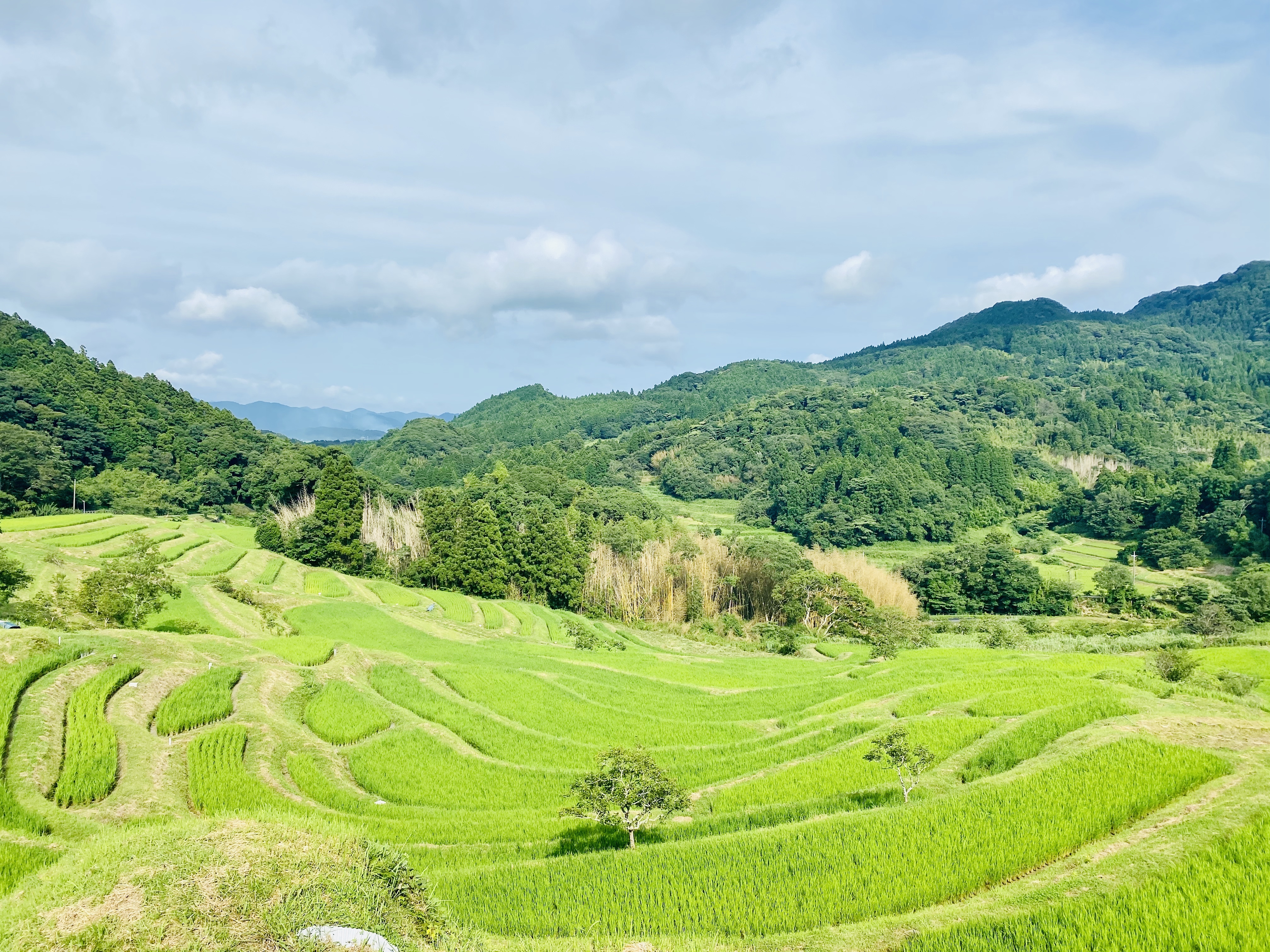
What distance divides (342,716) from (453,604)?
30.0 meters

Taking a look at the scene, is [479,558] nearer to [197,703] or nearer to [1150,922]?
[197,703]

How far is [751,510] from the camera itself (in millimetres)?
120812

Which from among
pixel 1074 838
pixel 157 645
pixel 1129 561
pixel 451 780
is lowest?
pixel 1129 561

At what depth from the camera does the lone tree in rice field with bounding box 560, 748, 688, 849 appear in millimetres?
11281

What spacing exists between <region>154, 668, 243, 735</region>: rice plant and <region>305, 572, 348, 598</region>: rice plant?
86.6ft

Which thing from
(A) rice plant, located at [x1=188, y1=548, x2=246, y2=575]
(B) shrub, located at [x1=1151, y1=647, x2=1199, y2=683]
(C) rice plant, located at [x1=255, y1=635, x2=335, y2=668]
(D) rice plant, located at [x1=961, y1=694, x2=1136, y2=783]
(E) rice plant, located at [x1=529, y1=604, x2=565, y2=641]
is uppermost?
(A) rice plant, located at [x1=188, y1=548, x2=246, y2=575]

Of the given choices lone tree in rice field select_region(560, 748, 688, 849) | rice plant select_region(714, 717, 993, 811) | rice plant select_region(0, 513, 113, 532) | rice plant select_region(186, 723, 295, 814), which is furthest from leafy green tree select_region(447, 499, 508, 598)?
lone tree in rice field select_region(560, 748, 688, 849)

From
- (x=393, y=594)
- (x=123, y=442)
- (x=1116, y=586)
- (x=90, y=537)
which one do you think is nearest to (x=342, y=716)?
(x=393, y=594)

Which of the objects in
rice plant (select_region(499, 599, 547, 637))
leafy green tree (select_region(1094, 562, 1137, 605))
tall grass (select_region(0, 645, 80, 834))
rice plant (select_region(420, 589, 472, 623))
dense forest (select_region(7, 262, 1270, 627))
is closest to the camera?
tall grass (select_region(0, 645, 80, 834))

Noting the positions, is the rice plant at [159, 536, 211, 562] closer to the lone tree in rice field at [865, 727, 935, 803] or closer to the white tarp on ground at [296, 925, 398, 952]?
the lone tree in rice field at [865, 727, 935, 803]

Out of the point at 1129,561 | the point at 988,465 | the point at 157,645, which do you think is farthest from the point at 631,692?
the point at 988,465

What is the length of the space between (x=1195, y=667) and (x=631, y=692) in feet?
66.5

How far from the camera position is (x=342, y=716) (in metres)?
19.9

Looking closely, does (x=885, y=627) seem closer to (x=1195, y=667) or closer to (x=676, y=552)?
(x=676, y=552)
